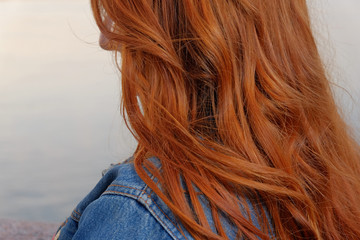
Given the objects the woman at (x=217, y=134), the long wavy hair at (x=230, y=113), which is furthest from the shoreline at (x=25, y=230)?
the long wavy hair at (x=230, y=113)

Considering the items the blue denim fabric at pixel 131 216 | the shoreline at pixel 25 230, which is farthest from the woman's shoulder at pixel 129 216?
the shoreline at pixel 25 230

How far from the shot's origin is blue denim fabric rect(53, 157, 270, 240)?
2.01 ft

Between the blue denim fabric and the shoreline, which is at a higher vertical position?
the blue denim fabric

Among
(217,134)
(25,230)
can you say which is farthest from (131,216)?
(25,230)

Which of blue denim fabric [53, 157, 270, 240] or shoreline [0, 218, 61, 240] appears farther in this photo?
shoreline [0, 218, 61, 240]

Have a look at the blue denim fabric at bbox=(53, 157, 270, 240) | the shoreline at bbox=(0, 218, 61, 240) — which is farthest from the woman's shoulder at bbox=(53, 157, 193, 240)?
the shoreline at bbox=(0, 218, 61, 240)

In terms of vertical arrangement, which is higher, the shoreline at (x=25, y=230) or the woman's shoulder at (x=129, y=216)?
the woman's shoulder at (x=129, y=216)

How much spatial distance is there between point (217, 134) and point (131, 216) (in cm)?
21

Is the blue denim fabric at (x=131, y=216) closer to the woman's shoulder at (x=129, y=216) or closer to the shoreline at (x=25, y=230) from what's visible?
the woman's shoulder at (x=129, y=216)

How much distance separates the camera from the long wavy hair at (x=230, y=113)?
68 cm

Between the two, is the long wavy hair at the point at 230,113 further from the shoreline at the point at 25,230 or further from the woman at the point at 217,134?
the shoreline at the point at 25,230

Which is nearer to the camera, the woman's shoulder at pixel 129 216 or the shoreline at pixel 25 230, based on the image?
the woman's shoulder at pixel 129 216

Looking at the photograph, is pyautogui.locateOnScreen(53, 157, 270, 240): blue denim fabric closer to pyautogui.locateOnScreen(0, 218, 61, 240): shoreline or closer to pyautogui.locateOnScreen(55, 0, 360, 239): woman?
pyautogui.locateOnScreen(55, 0, 360, 239): woman

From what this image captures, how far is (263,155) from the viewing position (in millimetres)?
732
